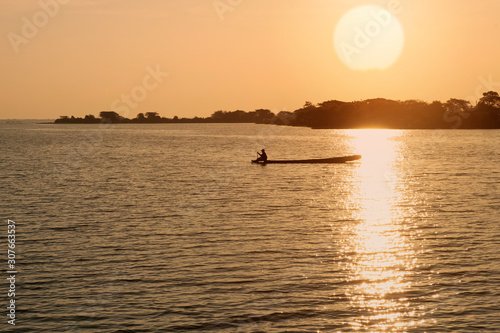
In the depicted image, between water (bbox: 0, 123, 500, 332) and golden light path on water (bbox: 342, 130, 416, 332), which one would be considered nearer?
water (bbox: 0, 123, 500, 332)

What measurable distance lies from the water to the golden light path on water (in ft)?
0.36

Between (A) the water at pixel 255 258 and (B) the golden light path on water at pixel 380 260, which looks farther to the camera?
(B) the golden light path on water at pixel 380 260

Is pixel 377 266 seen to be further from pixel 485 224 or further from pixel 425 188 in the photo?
pixel 425 188

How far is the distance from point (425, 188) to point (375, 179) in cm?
1365

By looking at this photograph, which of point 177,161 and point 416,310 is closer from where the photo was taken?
point 416,310

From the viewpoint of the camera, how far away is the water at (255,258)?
24359mm

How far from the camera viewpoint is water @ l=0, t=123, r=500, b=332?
24.4 meters

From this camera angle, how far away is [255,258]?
1307 inches

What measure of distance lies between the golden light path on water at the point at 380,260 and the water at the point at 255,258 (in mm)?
111

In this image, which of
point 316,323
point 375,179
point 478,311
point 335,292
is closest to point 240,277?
point 335,292

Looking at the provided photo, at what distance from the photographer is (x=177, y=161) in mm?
107812

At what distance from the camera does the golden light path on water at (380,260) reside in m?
24.5

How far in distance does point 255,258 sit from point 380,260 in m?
6.64

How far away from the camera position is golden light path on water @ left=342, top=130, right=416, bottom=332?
80.4 feet
